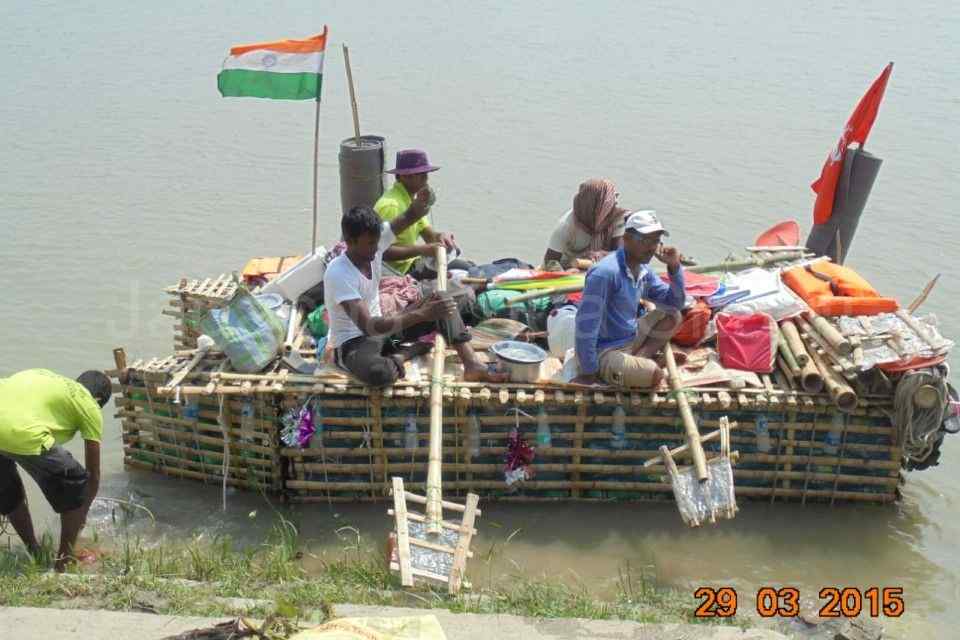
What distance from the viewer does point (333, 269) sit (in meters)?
5.04

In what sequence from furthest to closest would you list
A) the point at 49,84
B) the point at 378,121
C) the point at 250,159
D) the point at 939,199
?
the point at 49,84 → the point at 378,121 → the point at 250,159 → the point at 939,199

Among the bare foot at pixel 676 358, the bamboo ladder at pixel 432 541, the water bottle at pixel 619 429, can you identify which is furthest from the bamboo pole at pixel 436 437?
the bare foot at pixel 676 358

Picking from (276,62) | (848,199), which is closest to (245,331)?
(276,62)

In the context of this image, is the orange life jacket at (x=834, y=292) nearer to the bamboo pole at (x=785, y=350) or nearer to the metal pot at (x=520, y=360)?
the bamboo pole at (x=785, y=350)

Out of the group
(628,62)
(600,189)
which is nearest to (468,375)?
(600,189)

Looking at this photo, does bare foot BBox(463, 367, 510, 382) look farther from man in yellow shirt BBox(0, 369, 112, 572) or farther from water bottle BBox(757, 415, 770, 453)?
man in yellow shirt BBox(0, 369, 112, 572)

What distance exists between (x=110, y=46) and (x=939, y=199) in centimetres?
1445

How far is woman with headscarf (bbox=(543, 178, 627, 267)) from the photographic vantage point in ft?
21.3

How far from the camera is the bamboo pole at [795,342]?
5.29m

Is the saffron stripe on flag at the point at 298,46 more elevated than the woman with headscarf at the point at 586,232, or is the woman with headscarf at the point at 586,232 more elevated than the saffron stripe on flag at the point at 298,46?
the saffron stripe on flag at the point at 298,46

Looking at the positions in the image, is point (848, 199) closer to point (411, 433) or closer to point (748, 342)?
point (748, 342)

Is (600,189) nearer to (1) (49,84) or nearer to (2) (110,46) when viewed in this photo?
(1) (49,84)

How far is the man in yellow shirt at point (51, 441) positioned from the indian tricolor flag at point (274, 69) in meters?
2.92

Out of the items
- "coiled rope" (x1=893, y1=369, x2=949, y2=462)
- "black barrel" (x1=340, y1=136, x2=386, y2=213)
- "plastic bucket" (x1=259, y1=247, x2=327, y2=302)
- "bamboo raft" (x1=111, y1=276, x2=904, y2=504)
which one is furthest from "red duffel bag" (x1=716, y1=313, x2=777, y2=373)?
"black barrel" (x1=340, y1=136, x2=386, y2=213)
